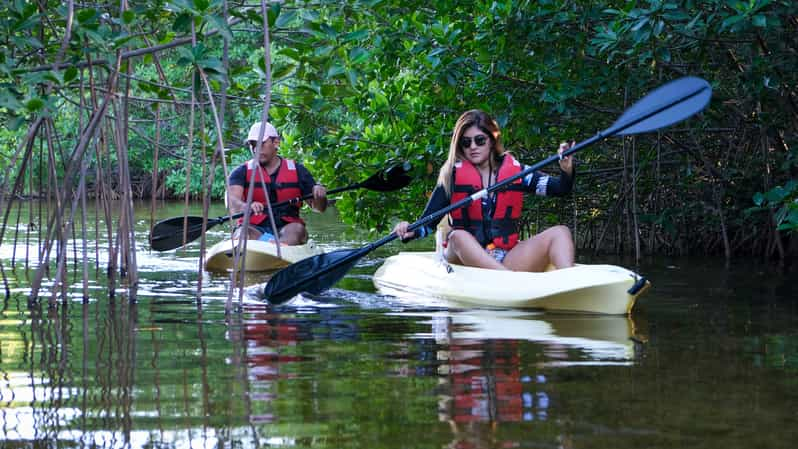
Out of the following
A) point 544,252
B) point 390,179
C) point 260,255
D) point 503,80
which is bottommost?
point 544,252

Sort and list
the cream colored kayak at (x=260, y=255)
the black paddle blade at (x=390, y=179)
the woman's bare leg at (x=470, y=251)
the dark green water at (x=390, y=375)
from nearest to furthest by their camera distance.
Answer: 1. the dark green water at (x=390, y=375)
2. the woman's bare leg at (x=470, y=251)
3. the cream colored kayak at (x=260, y=255)
4. the black paddle blade at (x=390, y=179)

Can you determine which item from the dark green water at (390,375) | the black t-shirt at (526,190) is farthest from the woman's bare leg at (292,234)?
the dark green water at (390,375)

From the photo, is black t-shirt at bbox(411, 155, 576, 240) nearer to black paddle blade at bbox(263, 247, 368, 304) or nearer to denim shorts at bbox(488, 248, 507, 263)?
denim shorts at bbox(488, 248, 507, 263)

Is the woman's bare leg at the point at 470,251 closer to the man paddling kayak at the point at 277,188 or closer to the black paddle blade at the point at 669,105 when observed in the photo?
the black paddle blade at the point at 669,105

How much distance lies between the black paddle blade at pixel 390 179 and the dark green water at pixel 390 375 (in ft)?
8.36

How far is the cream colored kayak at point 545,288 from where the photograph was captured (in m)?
5.76

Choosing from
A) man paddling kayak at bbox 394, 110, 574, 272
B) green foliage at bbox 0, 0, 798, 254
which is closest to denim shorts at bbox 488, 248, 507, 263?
man paddling kayak at bbox 394, 110, 574, 272

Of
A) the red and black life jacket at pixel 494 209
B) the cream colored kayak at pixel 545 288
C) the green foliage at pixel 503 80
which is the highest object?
the green foliage at pixel 503 80

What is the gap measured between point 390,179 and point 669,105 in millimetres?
3268

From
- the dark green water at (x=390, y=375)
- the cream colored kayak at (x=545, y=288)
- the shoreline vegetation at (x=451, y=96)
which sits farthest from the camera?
the cream colored kayak at (x=545, y=288)

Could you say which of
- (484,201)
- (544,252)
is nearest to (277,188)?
(484,201)

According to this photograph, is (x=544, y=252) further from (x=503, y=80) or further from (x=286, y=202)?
(x=286, y=202)

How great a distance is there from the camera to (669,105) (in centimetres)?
618

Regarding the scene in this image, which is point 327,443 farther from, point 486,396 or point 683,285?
point 683,285
